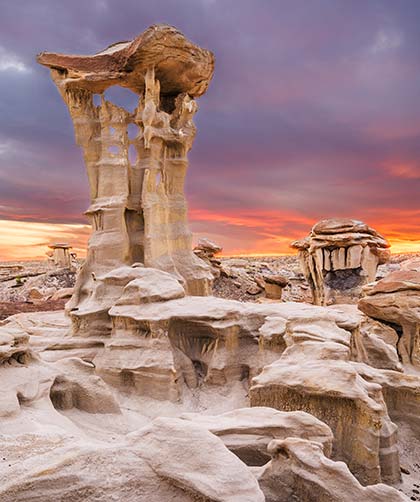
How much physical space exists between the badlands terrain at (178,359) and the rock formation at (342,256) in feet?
0.34

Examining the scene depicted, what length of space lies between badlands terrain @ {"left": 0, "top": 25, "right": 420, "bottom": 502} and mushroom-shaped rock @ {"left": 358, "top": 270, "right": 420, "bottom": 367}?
0.13 feet

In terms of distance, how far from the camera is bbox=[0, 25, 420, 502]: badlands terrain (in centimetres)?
417

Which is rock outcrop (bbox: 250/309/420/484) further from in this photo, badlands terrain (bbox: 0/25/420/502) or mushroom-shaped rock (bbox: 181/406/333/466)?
mushroom-shaped rock (bbox: 181/406/333/466)

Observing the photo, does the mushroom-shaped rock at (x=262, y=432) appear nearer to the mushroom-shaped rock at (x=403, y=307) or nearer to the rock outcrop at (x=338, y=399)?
the rock outcrop at (x=338, y=399)

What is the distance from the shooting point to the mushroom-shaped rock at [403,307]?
10.9m

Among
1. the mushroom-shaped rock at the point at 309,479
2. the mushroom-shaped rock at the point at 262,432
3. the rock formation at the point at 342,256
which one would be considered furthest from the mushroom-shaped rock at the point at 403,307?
the rock formation at the point at 342,256

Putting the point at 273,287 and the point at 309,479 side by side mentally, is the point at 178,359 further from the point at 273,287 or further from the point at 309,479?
the point at 273,287

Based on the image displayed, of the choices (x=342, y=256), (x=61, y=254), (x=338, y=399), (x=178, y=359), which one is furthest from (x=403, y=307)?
(x=61, y=254)

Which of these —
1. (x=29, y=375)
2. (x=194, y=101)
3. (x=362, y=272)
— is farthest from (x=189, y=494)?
(x=362, y=272)

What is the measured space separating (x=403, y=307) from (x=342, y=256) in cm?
1133

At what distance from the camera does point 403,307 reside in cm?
1094

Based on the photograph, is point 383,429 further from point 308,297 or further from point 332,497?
point 308,297

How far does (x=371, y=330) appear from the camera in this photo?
12.3m

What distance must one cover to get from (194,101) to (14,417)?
577 inches
